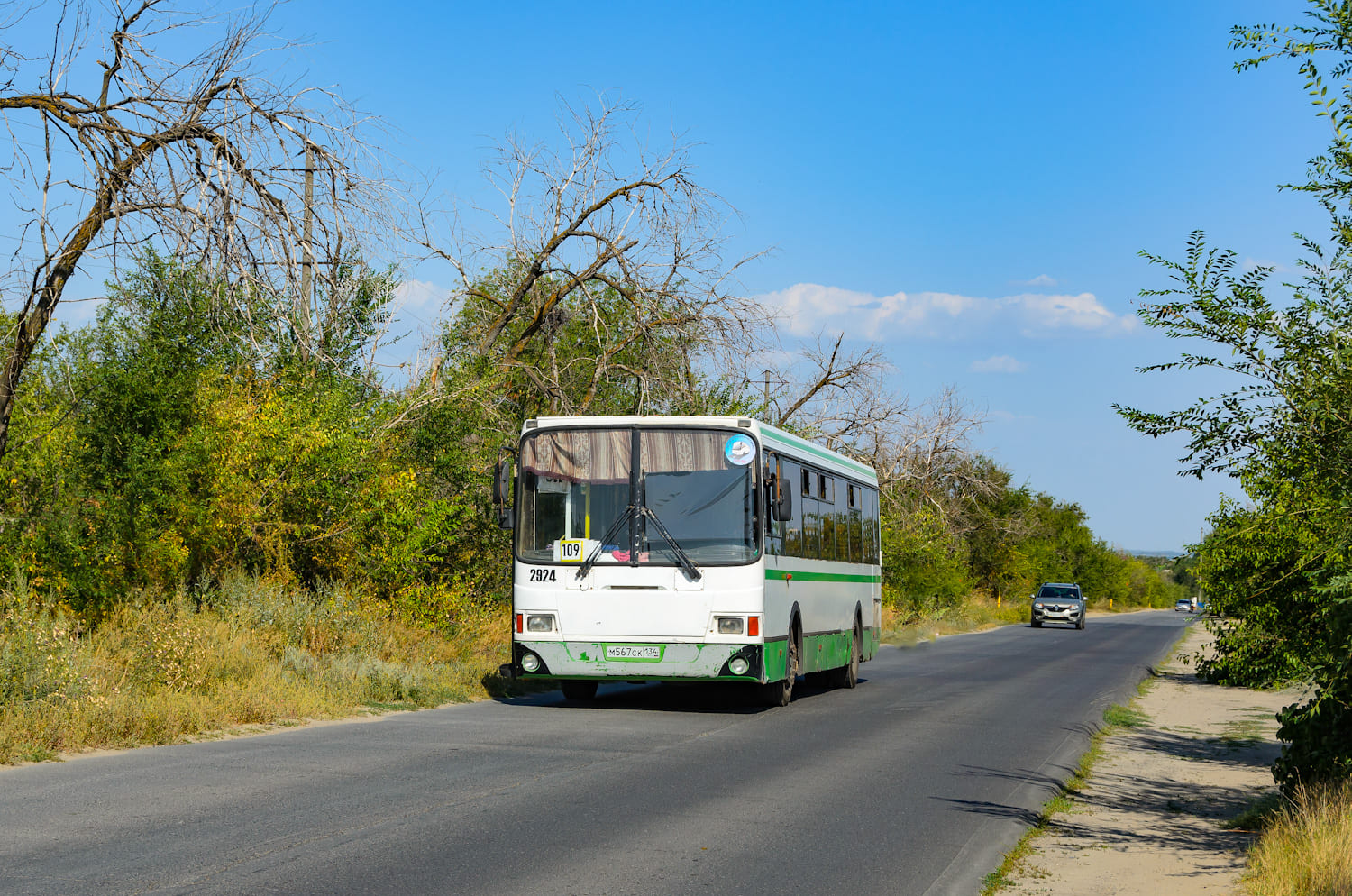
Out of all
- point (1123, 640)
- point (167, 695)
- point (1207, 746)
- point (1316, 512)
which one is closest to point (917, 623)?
point (1123, 640)

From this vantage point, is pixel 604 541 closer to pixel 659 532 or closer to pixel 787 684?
pixel 659 532

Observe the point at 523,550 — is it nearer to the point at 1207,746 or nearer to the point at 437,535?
the point at 437,535

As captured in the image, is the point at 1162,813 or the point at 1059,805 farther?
the point at 1059,805

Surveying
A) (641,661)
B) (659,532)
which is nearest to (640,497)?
(659,532)

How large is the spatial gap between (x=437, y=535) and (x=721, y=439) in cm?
588

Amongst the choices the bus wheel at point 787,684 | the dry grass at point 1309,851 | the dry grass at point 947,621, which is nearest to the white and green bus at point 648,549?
the bus wheel at point 787,684

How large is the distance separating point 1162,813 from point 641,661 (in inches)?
265

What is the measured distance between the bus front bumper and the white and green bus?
0.01m

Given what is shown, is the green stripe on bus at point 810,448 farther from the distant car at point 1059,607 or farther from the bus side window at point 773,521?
the distant car at point 1059,607

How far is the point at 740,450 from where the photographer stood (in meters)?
15.8

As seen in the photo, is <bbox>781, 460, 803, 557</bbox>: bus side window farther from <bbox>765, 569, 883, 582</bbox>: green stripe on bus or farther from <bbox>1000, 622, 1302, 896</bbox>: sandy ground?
<bbox>1000, 622, 1302, 896</bbox>: sandy ground

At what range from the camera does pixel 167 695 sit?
514 inches

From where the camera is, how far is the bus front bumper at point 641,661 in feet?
50.3

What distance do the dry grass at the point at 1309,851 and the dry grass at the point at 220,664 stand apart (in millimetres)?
8797
